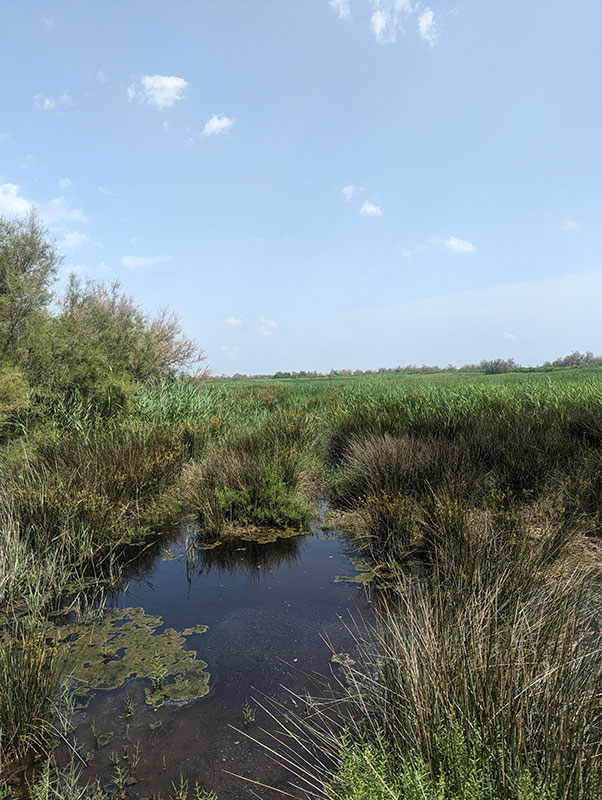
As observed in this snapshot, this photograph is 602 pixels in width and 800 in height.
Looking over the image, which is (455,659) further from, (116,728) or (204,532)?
(204,532)

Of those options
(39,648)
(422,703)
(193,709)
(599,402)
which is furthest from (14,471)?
(599,402)

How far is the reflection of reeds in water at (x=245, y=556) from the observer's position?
16.8ft

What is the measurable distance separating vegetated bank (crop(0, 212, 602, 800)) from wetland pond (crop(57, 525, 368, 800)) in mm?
252

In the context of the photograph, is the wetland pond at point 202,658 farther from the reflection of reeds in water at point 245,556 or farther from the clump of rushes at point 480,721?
the clump of rushes at point 480,721

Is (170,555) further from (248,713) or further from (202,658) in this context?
(248,713)

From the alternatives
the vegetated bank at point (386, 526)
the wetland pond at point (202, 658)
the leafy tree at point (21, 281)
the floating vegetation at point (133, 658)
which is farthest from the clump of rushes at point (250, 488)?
the leafy tree at point (21, 281)

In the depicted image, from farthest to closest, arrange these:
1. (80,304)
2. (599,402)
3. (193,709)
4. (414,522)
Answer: (80,304) → (599,402) → (414,522) → (193,709)

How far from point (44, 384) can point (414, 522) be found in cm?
976

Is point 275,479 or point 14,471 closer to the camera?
point 275,479

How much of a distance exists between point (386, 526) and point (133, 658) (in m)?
2.85

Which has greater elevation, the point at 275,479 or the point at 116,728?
the point at 275,479

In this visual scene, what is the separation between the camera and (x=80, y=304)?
1655cm

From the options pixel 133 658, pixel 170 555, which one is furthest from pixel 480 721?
pixel 170 555

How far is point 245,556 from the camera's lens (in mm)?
5426
